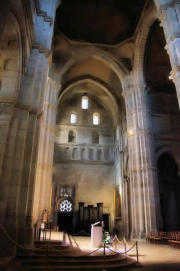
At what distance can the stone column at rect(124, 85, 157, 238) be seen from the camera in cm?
1571

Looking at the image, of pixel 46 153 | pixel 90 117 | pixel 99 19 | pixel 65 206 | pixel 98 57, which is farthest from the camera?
pixel 90 117

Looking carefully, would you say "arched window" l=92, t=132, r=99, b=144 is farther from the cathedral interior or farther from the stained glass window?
the stained glass window

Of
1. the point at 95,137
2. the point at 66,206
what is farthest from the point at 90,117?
the point at 66,206

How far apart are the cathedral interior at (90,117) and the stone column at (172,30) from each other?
58 mm

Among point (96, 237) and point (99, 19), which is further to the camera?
point (99, 19)

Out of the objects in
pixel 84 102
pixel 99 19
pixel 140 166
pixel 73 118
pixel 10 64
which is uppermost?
pixel 99 19

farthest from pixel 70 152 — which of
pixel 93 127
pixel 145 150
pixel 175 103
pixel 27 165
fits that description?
pixel 27 165

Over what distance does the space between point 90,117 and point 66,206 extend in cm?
1136

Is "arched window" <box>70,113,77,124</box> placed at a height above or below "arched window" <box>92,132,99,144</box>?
above

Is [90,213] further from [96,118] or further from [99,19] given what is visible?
[99,19]

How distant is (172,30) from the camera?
36.8ft

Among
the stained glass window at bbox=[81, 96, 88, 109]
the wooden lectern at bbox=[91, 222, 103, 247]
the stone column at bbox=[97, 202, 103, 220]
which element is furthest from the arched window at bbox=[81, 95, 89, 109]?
the wooden lectern at bbox=[91, 222, 103, 247]

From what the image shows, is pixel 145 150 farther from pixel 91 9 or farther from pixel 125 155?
pixel 91 9

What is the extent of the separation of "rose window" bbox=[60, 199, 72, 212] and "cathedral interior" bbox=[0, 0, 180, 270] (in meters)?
0.11
